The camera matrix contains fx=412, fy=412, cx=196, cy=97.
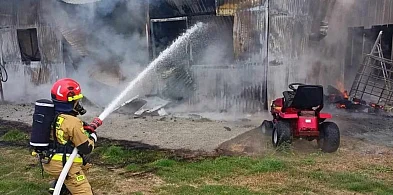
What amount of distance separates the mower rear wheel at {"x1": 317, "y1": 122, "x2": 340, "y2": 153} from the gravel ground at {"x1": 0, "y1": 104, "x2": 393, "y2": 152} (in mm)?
1387

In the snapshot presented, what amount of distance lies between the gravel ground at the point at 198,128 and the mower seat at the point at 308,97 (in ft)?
5.67

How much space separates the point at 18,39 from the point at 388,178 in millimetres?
12886

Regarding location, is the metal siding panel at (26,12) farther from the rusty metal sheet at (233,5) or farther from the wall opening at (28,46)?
the rusty metal sheet at (233,5)

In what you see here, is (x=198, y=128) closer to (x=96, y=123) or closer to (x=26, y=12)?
(x=96, y=123)

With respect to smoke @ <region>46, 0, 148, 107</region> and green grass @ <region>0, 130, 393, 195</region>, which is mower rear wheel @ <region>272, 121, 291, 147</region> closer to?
green grass @ <region>0, 130, 393, 195</region>

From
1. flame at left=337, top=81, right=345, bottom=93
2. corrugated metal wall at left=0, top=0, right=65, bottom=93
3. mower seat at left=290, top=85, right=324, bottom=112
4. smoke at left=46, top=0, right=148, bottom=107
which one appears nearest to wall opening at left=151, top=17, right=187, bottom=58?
smoke at left=46, top=0, right=148, bottom=107

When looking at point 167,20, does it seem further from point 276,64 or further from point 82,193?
point 82,193

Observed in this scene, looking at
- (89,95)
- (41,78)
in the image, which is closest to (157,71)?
(89,95)

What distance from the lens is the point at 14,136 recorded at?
29.2 feet

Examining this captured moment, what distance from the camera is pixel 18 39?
47.4 ft

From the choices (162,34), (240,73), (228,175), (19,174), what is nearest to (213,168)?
(228,175)

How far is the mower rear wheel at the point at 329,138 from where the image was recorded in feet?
22.4

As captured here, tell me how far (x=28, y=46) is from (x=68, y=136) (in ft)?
38.1

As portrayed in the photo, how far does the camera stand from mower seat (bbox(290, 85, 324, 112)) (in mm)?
6707
